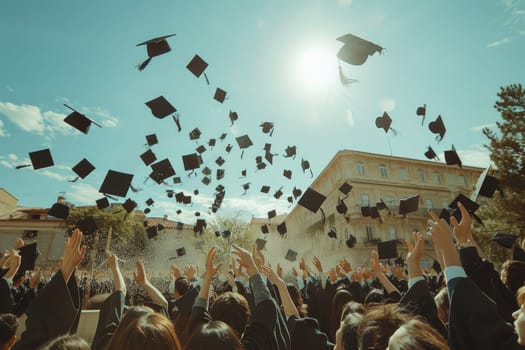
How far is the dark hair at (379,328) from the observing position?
145 cm

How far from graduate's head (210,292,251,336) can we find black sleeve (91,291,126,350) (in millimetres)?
670

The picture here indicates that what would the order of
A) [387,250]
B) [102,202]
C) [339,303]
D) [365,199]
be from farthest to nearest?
1. [365,199]
2. [102,202]
3. [387,250]
4. [339,303]

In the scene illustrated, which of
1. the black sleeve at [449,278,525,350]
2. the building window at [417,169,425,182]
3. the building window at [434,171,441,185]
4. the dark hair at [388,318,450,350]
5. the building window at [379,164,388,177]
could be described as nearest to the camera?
the dark hair at [388,318,450,350]

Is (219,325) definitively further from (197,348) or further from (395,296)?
(395,296)

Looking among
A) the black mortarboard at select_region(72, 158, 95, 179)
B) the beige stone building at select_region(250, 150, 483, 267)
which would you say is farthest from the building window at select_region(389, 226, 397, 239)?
the black mortarboard at select_region(72, 158, 95, 179)

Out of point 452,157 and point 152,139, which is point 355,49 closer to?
point 452,157

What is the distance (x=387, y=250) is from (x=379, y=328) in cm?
616

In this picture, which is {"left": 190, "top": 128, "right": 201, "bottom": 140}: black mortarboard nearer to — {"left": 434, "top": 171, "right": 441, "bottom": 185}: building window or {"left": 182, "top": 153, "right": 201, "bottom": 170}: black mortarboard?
{"left": 182, "top": 153, "right": 201, "bottom": 170}: black mortarboard

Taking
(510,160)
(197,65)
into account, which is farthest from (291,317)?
(510,160)

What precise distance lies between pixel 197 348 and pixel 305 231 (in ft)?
139

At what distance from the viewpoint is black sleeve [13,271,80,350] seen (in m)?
1.58

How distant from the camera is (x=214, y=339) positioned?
1.31 meters

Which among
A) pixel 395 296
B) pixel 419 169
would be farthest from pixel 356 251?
pixel 395 296

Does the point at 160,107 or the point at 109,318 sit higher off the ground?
the point at 160,107
